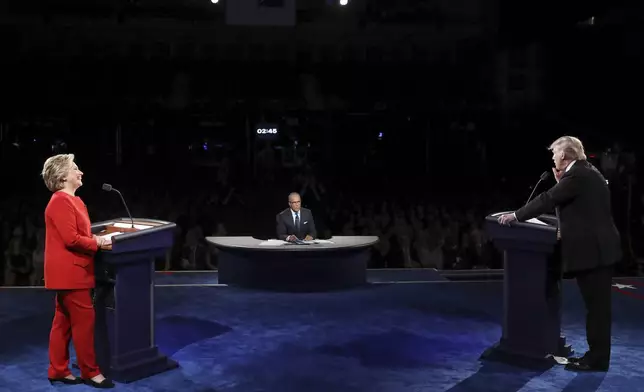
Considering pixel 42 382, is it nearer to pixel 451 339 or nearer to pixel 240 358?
pixel 240 358

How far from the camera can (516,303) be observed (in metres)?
4.45

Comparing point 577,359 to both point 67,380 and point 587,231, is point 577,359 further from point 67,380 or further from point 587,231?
point 67,380

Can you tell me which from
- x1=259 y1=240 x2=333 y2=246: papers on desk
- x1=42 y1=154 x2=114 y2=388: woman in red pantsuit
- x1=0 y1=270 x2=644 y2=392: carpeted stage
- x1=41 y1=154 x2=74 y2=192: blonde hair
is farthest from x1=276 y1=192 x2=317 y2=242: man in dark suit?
x1=41 y1=154 x2=74 y2=192: blonde hair

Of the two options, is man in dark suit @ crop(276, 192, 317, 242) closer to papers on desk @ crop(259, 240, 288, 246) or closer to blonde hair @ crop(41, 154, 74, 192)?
papers on desk @ crop(259, 240, 288, 246)

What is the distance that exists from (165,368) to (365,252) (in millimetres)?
3265

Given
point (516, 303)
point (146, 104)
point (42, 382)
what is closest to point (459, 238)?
point (516, 303)

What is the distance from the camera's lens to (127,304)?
411cm

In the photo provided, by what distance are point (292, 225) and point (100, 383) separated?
3.64m

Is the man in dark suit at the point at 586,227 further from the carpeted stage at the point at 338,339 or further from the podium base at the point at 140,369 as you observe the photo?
the podium base at the point at 140,369

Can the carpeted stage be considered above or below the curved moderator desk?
below

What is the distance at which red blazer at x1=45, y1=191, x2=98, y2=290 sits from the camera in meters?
3.68

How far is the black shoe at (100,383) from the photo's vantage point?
3.91 metres

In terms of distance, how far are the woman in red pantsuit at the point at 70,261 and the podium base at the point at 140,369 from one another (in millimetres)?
145

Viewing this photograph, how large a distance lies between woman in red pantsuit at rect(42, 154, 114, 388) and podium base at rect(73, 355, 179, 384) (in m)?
0.14
